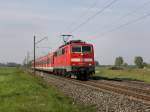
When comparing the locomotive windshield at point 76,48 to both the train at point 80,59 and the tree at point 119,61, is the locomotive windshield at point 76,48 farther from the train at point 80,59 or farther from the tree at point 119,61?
the tree at point 119,61

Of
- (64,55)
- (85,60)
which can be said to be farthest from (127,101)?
Answer: (64,55)

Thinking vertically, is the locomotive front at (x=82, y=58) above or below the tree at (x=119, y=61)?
below

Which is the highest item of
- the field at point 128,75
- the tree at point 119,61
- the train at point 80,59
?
the tree at point 119,61

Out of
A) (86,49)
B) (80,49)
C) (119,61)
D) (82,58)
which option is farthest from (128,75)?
(119,61)

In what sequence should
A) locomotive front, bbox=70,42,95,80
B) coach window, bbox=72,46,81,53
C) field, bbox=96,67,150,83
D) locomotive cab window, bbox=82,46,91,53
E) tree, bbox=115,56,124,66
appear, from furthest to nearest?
tree, bbox=115,56,124,66, field, bbox=96,67,150,83, locomotive cab window, bbox=82,46,91,53, coach window, bbox=72,46,81,53, locomotive front, bbox=70,42,95,80

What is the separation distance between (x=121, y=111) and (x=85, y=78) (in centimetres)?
2174

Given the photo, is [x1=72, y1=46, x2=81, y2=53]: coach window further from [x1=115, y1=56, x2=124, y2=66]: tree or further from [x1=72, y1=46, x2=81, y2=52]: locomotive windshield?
[x1=115, y1=56, x2=124, y2=66]: tree

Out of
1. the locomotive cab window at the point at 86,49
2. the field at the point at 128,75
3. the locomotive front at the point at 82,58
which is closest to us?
the locomotive front at the point at 82,58

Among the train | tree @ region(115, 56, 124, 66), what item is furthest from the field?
tree @ region(115, 56, 124, 66)

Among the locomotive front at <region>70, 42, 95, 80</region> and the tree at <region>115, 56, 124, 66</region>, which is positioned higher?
the tree at <region>115, 56, 124, 66</region>

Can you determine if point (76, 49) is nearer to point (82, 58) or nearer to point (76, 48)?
point (76, 48)

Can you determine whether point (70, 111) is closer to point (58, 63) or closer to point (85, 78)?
point (85, 78)

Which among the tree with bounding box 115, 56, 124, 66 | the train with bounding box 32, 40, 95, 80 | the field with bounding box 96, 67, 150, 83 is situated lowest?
the field with bounding box 96, 67, 150, 83

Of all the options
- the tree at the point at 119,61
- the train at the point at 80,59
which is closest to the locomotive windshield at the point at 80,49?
the train at the point at 80,59
